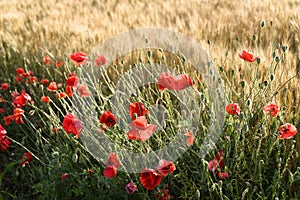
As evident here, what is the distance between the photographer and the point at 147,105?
238 centimetres

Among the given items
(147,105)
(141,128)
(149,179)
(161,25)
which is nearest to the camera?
(141,128)

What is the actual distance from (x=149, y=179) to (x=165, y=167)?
70 mm

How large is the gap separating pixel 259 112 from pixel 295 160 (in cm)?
25

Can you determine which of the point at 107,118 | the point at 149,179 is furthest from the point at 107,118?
the point at 149,179

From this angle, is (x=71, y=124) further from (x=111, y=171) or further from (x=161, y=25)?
(x=161, y=25)

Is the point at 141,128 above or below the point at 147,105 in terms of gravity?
above

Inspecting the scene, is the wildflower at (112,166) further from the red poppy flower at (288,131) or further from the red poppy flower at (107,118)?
the red poppy flower at (288,131)

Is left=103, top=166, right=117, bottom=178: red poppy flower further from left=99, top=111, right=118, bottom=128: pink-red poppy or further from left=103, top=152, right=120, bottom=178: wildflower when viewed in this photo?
left=99, top=111, right=118, bottom=128: pink-red poppy

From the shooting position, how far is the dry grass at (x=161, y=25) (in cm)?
330

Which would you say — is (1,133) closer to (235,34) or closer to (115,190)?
(115,190)

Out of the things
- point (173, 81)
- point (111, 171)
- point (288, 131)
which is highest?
point (173, 81)

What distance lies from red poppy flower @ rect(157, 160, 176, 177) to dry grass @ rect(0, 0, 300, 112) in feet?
3.22

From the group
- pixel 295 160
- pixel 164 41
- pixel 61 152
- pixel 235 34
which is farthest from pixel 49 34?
pixel 295 160

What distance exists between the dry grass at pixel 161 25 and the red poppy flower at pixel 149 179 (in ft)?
3.36
